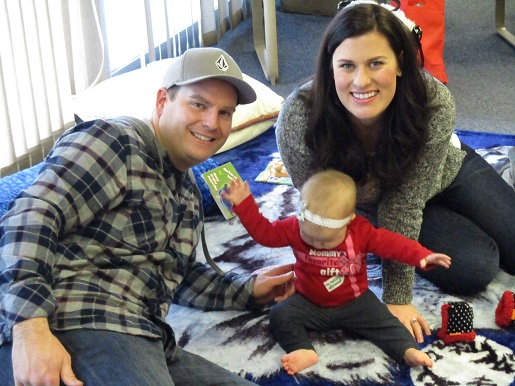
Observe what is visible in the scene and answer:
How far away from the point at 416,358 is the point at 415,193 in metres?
0.38

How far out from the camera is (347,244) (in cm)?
159

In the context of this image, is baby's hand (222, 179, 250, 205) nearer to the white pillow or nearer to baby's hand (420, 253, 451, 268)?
baby's hand (420, 253, 451, 268)

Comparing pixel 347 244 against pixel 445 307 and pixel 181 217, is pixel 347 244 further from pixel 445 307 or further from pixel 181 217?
pixel 181 217

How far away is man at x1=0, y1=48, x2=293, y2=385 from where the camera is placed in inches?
43.9

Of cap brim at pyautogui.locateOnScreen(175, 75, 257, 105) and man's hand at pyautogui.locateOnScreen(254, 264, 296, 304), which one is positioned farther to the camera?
man's hand at pyautogui.locateOnScreen(254, 264, 296, 304)

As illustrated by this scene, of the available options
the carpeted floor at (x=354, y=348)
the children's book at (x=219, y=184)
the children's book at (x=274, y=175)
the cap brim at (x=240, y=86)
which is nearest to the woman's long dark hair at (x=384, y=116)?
the cap brim at (x=240, y=86)

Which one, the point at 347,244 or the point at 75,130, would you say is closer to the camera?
the point at 75,130

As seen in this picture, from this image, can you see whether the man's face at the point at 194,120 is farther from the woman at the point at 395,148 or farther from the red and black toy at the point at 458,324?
the red and black toy at the point at 458,324

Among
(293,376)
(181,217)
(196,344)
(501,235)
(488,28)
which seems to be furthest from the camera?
(488,28)

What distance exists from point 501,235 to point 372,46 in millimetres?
683

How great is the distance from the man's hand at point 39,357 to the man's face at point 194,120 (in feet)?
1.41

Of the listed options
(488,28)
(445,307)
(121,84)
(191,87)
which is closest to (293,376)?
(445,307)

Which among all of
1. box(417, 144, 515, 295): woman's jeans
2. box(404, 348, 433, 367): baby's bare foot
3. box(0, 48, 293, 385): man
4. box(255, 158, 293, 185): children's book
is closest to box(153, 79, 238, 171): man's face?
box(0, 48, 293, 385): man

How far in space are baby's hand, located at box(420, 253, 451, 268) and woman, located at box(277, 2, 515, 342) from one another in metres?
0.14
